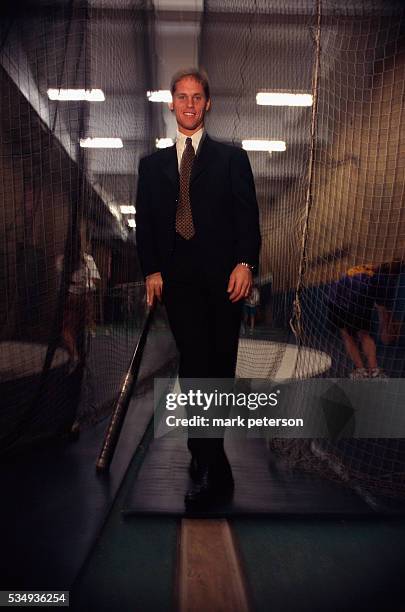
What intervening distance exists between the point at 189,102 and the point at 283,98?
512 cm

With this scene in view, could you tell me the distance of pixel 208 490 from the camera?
1.35 meters

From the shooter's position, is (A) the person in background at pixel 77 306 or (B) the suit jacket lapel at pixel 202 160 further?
(A) the person in background at pixel 77 306

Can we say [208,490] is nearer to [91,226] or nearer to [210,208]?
[210,208]

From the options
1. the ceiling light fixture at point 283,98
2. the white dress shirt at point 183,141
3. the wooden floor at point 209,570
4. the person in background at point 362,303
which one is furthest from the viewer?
the ceiling light fixture at point 283,98

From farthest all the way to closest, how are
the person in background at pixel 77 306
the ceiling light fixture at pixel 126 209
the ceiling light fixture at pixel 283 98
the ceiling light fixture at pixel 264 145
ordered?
the ceiling light fixture at pixel 264 145 < the ceiling light fixture at pixel 283 98 < the ceiling light fixture at pixel 126 209 < the person in background at pixel 77 306

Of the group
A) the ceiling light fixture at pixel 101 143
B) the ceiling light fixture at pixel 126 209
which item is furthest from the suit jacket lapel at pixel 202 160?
the ceiling light fixture at pixel 126 209

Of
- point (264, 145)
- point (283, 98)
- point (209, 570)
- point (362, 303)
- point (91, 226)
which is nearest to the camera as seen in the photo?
point (209, 570)

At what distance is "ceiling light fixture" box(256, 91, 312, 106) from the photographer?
19.1 feet

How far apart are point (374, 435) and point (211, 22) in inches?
146

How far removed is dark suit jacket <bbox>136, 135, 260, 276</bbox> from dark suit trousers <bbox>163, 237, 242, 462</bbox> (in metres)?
0.03

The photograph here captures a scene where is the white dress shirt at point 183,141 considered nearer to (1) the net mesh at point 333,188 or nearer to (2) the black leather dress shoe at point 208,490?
(1) the net mesh at point 333,188

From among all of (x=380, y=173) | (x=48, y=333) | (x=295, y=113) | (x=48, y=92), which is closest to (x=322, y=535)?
(x=48, y=333)

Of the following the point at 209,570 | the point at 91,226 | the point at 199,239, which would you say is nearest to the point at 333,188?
the point at 91,226

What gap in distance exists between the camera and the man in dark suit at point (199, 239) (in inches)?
52.0
